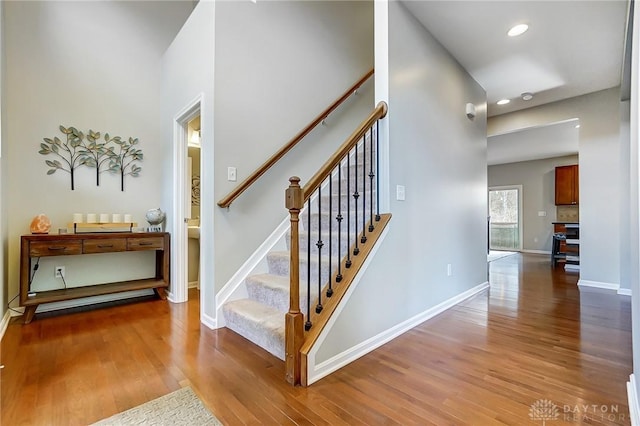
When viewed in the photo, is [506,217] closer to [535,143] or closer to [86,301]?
[535,143]

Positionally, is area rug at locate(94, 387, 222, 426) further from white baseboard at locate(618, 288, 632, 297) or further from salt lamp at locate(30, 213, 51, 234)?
white baseboard at locate(618, 288, 632, 297)

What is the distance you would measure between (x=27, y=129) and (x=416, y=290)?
3.98 meters

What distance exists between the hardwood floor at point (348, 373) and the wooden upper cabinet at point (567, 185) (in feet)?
19.2

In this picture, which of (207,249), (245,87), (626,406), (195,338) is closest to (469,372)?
(626,406)

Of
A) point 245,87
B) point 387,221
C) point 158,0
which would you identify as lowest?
point 387,221

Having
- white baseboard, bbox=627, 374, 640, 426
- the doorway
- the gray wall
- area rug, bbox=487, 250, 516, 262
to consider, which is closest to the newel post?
white baseboard, bbox=627, 374, 640, 426

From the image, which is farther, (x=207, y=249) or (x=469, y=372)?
(x=207, y=249)

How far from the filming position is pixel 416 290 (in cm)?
256

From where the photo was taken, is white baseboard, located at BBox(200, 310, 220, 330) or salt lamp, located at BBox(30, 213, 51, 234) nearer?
white baseboard, located at BBox(200, 310, 220, 330)

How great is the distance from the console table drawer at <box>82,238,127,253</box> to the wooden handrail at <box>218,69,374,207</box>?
4.58 ft

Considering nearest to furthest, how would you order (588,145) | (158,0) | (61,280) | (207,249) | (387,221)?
(387,221)
(207,249)
(61,280)
(158,0)
(588,145)

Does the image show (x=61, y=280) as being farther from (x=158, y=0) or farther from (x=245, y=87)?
(x=158, y=0)

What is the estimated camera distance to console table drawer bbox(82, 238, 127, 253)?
9.39ft

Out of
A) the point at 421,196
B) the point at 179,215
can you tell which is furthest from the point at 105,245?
the point at 421,196
